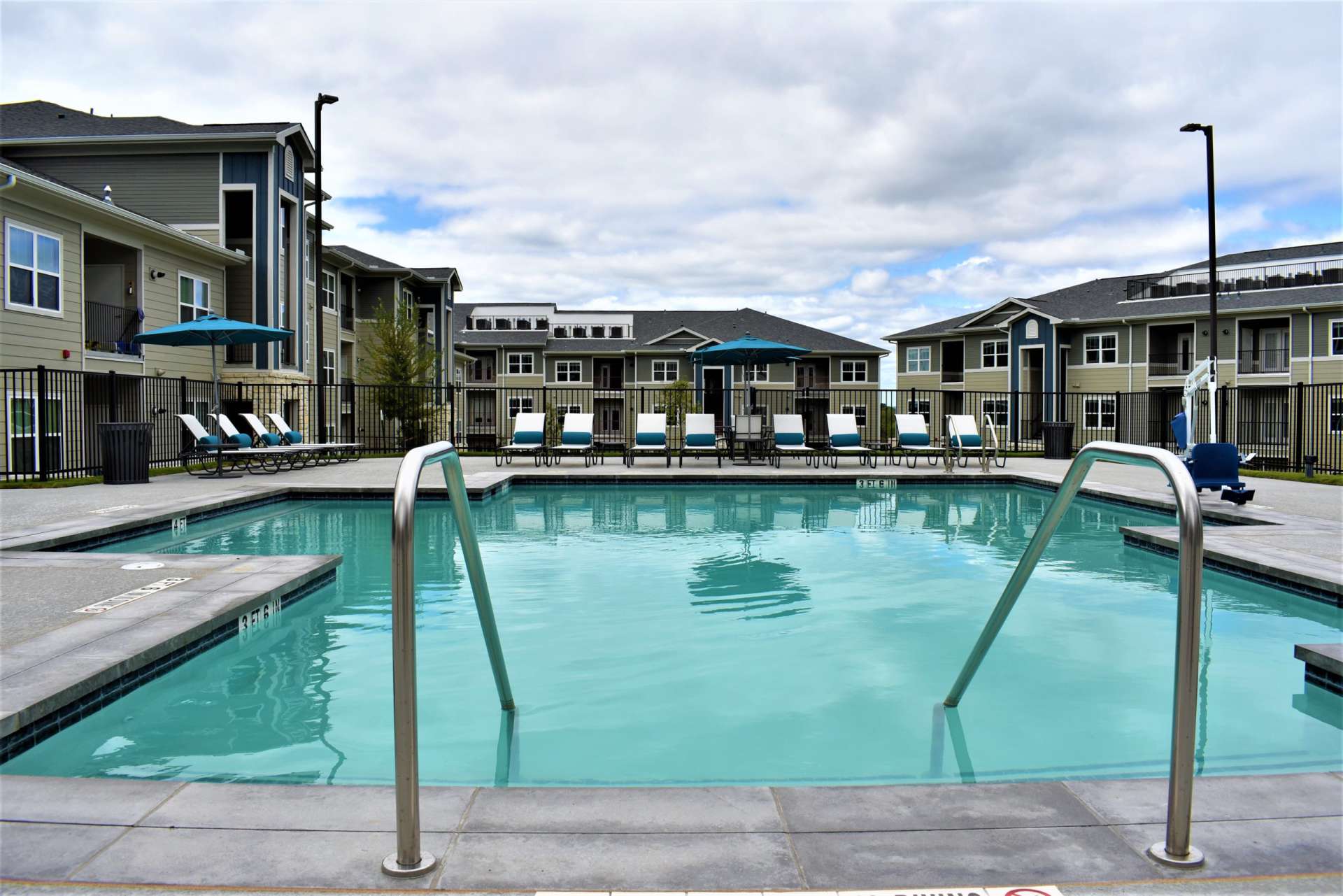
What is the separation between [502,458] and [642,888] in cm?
1796

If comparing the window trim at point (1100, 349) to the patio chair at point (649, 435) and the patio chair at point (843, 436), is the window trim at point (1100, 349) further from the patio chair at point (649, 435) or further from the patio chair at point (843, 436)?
the patio chair at point (649, 435)

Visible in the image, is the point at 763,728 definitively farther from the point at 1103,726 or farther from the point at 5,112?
the point at 5,112

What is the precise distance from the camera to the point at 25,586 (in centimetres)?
520

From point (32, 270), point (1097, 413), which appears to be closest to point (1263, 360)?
point (1097, 413)

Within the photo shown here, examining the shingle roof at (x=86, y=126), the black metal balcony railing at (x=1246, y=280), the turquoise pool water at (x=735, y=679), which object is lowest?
the turquoise pool water at (x=735, y=679)

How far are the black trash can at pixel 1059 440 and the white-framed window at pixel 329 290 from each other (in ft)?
76.4

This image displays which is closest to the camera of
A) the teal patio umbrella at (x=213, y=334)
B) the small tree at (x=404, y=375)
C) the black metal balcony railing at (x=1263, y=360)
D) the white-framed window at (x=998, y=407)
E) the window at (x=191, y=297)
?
the teal patio umbrella at (x=213, y=334)

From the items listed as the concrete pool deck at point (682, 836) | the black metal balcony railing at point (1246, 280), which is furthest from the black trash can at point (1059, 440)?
the black metal balcony railing at point (1246, 280)

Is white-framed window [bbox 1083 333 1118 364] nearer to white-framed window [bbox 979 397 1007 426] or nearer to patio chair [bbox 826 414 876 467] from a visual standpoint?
white-framed window [bbox 979 397 1007 426]

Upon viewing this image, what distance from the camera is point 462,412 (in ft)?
144

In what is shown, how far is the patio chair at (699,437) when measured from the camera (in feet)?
53.5

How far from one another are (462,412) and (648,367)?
1069cm

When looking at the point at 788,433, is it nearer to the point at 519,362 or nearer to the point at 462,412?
the point at 462,412

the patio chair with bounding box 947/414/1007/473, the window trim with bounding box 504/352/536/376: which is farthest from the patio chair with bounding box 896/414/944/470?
the window trim with bounding box 504/352/536/376
